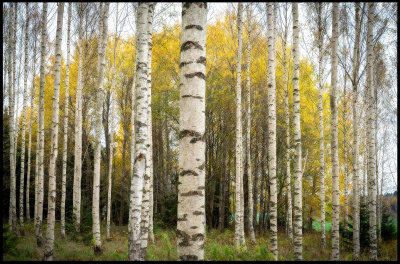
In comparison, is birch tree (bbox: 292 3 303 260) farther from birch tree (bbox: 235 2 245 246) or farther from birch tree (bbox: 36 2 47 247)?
birch tree (bbox: 36 2 47 247)

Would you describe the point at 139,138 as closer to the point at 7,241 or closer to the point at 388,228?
the point at 7,241

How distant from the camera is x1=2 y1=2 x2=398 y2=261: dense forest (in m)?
5.33

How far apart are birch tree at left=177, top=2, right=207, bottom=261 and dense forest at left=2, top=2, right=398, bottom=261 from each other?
0.01m

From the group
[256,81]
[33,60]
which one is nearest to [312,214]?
[256,81]

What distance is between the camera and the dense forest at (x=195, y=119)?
533 centimetres

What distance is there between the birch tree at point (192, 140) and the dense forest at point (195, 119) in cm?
1

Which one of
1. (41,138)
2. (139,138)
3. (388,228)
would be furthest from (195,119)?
(388,228)

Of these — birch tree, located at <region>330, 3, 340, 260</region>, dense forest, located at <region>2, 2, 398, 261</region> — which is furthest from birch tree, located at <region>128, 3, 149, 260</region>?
birch tree, located at <region>330, 3, 340, 260</region>

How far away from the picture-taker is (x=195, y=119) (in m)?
2.43

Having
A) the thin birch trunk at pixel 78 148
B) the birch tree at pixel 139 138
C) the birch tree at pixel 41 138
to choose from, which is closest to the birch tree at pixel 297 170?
the birch tree at pixel 139 138

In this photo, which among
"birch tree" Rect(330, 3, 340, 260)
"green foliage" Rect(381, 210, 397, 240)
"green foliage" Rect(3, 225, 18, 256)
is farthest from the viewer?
"green foliage" Rect(381, 210, 397, 240)

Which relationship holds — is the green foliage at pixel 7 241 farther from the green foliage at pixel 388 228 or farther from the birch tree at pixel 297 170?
the green foliage at pixel 388 228

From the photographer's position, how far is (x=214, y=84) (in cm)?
1408

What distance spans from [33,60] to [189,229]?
12.6 metres
